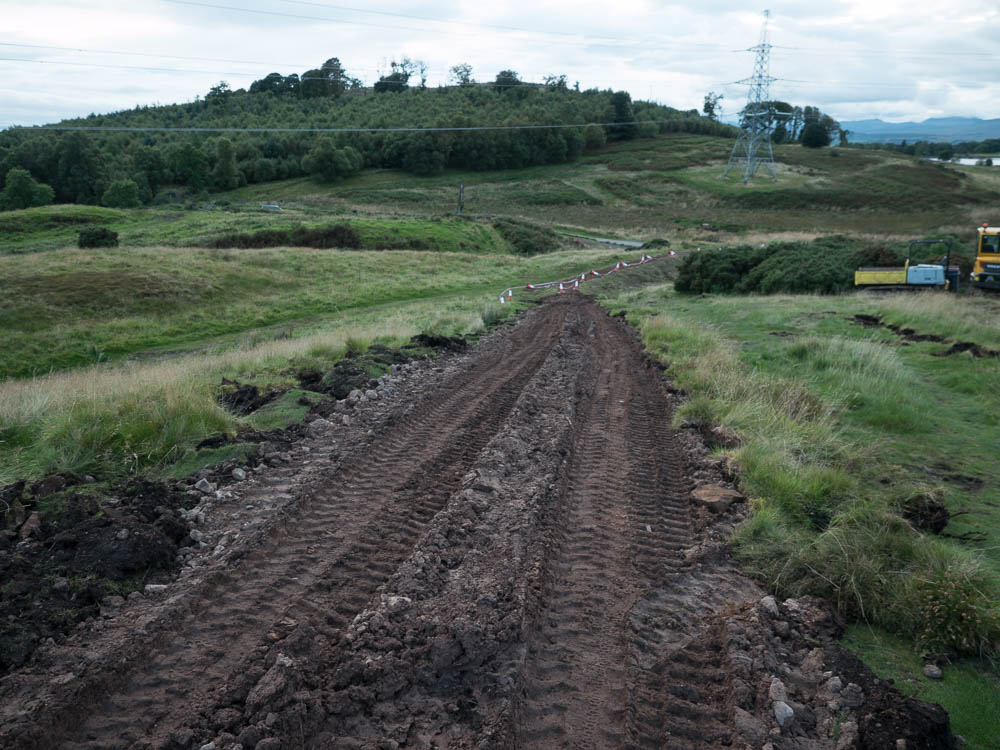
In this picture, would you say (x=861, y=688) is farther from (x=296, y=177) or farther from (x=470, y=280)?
(x=296, y=177)

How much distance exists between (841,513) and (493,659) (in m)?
3.77

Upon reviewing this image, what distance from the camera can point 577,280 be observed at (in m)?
31.5

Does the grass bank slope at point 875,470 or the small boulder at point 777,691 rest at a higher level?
the grass bank slope at point 875,470

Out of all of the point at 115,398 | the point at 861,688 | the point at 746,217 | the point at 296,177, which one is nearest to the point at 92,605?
the point at 115,398

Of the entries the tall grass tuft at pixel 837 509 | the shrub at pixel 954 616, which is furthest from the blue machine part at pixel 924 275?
the shrub at pixel 954 616

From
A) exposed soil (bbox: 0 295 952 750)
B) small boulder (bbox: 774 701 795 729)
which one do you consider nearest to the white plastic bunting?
exposed soil (bbox: 0 295 952 750)

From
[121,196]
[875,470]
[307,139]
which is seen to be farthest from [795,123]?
[875,470]

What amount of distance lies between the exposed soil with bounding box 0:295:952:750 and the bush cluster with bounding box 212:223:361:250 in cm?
3858

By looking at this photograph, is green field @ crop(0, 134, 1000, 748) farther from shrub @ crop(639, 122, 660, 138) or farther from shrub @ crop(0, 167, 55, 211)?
shrub @ crop(639, 122, 660, 138)

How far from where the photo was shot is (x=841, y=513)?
5977 mm

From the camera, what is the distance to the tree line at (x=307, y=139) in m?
80.9

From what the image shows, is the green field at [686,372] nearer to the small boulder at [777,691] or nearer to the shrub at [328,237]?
the small boulder at [777,691]

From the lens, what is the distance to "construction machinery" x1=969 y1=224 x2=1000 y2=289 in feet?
80.9

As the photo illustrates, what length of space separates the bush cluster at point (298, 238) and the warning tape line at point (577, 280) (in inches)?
726
